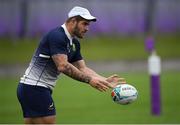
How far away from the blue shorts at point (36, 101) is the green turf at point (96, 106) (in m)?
5.06

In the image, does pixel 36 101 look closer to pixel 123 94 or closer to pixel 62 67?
pixel 62 67

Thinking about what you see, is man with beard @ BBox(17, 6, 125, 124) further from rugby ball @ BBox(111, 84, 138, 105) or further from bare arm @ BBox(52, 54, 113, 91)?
rugby ball @ BBox(111, 84, 138, 105)

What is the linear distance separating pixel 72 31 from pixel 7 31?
30.5 metres

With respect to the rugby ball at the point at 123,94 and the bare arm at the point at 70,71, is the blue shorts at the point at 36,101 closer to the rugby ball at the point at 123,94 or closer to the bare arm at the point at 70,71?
the bare arm at the point at 70,71

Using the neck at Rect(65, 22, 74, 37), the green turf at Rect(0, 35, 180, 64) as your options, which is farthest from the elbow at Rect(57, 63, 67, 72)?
the green turf at Rect(0, 35, 180, 64)

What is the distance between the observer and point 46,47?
37.8 feet

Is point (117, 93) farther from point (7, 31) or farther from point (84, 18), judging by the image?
point (7, 31)

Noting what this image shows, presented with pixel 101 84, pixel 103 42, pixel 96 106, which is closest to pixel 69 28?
pixel 101 84

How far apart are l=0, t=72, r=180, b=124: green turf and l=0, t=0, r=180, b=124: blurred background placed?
0.09ft

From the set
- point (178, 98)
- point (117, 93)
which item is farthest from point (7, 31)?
point (117, 93)

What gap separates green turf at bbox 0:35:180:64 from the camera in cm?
3559

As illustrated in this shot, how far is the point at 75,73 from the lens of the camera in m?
11.3

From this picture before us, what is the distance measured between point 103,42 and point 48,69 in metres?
31.0

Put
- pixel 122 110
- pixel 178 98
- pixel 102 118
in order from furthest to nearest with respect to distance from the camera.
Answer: pixel 178 98 → pixel 122 110 → pixel 102 118
